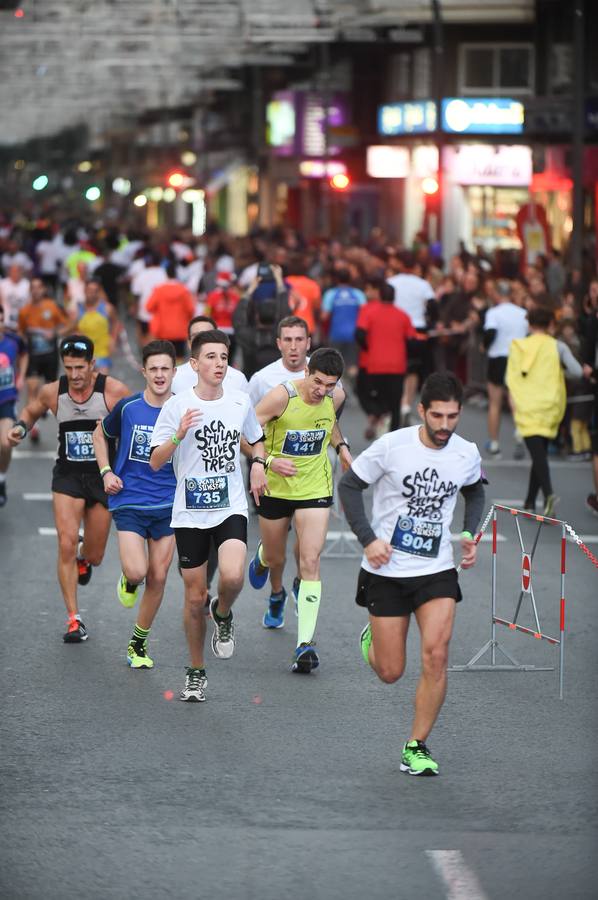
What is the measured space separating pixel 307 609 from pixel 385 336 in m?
9.19

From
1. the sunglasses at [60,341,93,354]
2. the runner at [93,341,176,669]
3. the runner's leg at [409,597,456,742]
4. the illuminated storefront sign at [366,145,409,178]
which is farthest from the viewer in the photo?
the illuminated storefront sign at [366,145,409,178]

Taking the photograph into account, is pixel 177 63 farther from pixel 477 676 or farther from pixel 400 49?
pixel 477 676

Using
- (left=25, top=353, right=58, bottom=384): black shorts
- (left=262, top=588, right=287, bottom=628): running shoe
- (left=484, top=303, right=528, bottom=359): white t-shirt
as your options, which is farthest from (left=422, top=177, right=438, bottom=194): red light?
(left=262, top=588, right=287, bottom=628): running shoe

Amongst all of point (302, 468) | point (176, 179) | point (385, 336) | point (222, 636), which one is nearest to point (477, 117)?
point (176, 179)

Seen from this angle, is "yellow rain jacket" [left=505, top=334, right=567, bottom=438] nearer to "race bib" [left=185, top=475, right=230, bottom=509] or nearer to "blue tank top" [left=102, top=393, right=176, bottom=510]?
"blue tank top" [left=102, top=393, right=176, bottom=510]

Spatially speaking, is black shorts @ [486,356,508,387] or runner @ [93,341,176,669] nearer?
runner @ [93,341,176,669]

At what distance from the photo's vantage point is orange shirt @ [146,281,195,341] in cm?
2372

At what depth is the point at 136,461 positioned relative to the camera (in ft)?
32.5

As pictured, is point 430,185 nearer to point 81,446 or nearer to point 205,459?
point 81,446

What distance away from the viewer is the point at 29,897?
612 cm

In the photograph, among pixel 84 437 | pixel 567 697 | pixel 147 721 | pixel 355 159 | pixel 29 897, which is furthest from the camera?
pixel 355 159

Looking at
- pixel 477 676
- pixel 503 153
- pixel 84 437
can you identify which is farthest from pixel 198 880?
pixel 503 153

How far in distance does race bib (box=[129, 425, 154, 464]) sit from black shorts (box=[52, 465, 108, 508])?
Result: 0.94 meters

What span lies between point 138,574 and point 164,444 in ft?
3.41
